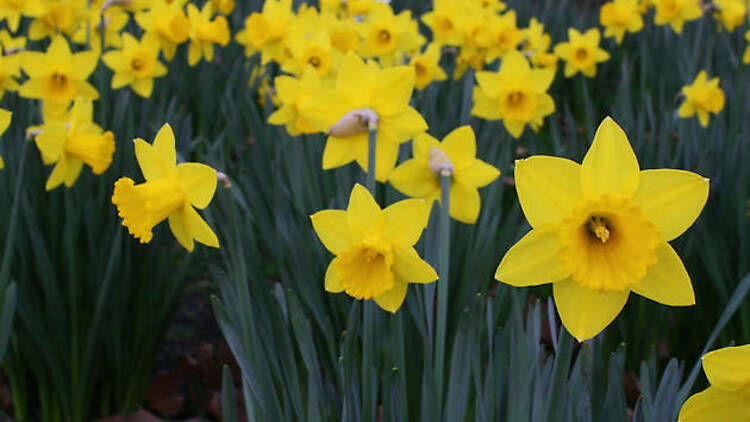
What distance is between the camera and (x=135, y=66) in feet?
7.66

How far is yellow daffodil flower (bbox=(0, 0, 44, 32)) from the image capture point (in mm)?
2420

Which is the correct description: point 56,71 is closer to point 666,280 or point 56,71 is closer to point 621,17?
point 666,280

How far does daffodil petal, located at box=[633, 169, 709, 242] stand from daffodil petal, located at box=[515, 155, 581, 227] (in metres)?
0.08

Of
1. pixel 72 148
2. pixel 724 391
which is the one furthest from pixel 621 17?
pixel 724 391

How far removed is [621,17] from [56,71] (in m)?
2.67

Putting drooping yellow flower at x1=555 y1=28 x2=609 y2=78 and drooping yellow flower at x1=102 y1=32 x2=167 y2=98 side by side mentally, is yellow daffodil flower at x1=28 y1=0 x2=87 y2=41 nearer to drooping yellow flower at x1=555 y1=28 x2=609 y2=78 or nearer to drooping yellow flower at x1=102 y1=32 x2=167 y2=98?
→ drooping yellow flower at x1=102 y1=32 x2=167 y2=98

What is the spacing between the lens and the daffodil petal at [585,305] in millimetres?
824

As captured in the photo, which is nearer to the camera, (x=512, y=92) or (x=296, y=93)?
(x=296, y=93)

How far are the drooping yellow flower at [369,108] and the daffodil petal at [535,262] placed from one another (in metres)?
0.49

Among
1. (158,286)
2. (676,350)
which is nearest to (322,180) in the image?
(158,286)

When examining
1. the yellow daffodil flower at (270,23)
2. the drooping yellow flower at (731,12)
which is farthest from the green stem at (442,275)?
the drooping yellow flower at (731,12)

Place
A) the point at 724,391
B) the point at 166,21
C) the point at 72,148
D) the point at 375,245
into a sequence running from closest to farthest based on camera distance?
the point at 724,391 → the point at 375,245 → the point at 72,148 → the point at 166,21

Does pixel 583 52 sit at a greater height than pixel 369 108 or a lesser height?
greater

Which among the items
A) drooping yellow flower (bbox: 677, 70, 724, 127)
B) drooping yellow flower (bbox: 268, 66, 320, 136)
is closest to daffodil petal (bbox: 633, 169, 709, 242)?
drooping yellow flower (bbox: 268, 66, 320, 136)
